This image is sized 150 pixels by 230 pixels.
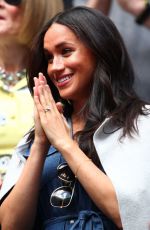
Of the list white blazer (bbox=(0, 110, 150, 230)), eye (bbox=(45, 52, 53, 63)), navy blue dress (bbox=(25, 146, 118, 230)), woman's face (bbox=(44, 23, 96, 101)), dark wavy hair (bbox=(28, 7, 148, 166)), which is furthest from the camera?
eye (bbox=(45, 52, 53, 63))

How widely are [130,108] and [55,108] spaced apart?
32 centimetres

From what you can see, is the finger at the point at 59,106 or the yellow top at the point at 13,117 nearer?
the finger at the point at 59,106

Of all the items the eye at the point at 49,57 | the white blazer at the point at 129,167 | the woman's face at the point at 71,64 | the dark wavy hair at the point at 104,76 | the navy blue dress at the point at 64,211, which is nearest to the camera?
the white blazer at the point at 129,167

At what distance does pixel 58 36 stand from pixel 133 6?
2.25 ft

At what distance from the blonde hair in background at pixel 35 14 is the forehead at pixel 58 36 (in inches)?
27.2

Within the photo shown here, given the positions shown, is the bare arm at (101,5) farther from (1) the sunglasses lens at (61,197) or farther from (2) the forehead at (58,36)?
(1) the sunglasses lens at (61,197)

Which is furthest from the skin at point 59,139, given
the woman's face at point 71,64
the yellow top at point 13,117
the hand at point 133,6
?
the hand at point 133,6

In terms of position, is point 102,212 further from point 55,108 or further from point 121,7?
point 121,7

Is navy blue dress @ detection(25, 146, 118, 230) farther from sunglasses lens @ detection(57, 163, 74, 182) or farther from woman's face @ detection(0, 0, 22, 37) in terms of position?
woman's face @ detection(0, 0, 22, 37)

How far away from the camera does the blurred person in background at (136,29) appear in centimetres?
377

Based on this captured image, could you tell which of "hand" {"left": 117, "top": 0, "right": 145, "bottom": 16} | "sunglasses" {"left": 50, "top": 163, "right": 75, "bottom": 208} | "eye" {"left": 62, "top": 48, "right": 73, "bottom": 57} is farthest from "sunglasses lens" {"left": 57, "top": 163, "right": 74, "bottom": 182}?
"hand" {"left": 117, "top": 0, "right": 145, "bottom": 16}

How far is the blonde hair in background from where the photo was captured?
3.98 m

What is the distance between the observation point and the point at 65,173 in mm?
3025

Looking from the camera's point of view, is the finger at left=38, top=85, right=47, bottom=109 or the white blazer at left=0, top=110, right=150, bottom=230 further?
the finger at left=38, top=85, right=47, bottom=109
